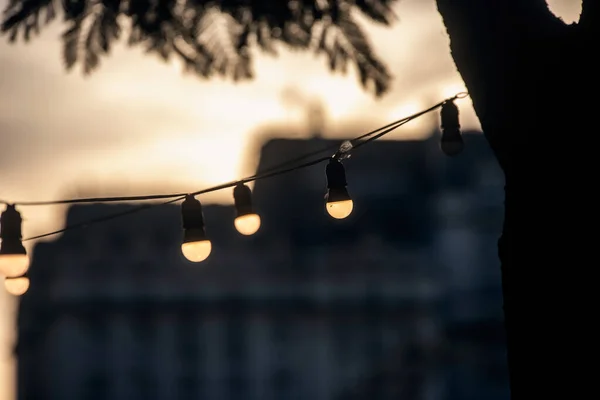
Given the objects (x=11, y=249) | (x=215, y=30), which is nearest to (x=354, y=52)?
(x=215, y=30)

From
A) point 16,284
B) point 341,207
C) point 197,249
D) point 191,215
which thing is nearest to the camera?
point 341,207

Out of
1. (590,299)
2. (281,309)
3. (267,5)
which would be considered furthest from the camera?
(281,309)

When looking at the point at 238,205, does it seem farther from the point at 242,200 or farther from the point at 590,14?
the point at 590,14

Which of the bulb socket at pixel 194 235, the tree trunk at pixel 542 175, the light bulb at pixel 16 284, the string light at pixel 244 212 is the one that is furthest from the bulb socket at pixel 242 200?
the tree trunk at pixel 542 175

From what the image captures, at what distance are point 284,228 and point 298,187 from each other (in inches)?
117

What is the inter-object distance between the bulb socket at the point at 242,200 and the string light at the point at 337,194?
952 mm

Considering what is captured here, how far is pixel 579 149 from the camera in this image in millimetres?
4566

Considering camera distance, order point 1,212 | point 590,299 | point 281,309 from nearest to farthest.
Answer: point 590,299 < point 1,212 < point 281,309

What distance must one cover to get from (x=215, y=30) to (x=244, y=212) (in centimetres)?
222

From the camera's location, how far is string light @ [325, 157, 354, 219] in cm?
655

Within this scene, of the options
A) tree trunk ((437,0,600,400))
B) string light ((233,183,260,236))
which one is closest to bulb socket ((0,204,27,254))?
string light ((233,183,260,236))

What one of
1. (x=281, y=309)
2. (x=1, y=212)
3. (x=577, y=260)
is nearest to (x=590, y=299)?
(x=577, y=260)

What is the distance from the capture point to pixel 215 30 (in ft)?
18.0

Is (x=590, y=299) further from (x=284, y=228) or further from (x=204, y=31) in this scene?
(x=284, y=228)
